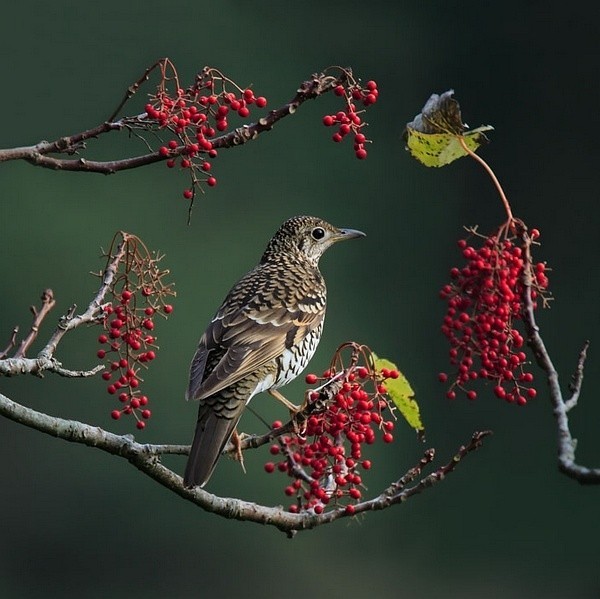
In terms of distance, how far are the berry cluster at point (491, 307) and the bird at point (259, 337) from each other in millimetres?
765

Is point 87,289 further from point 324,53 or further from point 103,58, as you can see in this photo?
point 324,53

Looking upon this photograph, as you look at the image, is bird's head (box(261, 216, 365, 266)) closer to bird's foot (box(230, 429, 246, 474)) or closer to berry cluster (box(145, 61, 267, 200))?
bird's foot (box(230, 429, 246, 474))

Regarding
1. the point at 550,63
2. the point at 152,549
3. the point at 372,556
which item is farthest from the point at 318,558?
the point at 550,63

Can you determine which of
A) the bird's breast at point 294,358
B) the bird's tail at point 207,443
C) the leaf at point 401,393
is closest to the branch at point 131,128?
the leaf at point 401,393

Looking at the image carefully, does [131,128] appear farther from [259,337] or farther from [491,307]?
[259,337]

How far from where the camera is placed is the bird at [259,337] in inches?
178

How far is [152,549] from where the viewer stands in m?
21.8

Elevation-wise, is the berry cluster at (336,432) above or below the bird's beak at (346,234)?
below

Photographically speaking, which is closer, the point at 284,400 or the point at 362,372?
the point at 362,372

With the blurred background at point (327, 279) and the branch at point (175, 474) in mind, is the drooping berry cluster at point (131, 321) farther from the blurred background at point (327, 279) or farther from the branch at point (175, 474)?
the blurred background at point (327, 279)

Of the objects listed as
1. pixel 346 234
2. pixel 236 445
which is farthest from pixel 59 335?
pixel 346 234

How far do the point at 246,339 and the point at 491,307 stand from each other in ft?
4.56

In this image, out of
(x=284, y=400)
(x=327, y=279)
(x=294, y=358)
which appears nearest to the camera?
(x=284, y=400)

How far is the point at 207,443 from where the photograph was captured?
14.1ft
